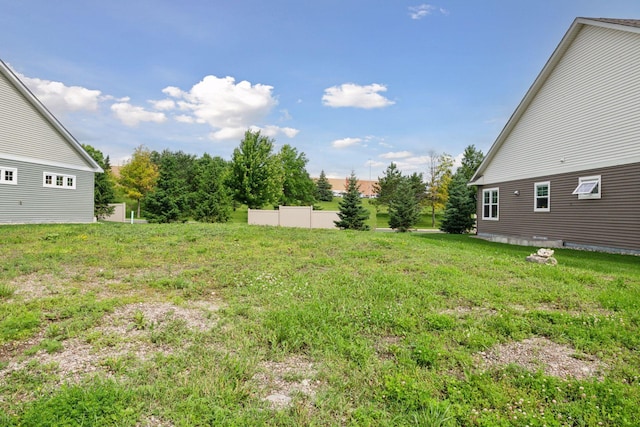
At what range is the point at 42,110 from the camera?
14430 millimetres

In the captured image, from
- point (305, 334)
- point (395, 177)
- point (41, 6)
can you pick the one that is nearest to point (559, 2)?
point (305, 334)

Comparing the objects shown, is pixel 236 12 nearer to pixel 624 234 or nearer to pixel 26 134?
pixel 26 134

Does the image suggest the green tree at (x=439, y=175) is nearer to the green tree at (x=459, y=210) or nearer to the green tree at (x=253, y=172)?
the green tree at (x=459, y=210)

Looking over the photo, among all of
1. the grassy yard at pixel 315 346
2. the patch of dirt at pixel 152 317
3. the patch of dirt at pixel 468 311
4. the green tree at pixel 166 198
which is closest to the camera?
the grassy yard at pixel 315 346

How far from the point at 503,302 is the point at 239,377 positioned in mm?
3515

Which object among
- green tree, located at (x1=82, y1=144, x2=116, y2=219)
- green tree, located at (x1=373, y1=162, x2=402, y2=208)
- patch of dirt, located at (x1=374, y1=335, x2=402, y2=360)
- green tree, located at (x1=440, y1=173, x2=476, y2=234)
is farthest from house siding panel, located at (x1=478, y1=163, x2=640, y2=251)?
green tree, located at (x1=82, y1=144, x2=116, y2=219)

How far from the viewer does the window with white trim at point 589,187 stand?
34.0 ft

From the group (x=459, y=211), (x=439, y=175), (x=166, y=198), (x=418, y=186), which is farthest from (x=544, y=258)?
(x=418, y=186)

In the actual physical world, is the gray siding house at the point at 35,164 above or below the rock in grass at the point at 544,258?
above

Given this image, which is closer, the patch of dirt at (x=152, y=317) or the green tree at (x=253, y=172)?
the patch of dirt at (x=152, y=317)

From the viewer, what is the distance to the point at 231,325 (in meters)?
3.28

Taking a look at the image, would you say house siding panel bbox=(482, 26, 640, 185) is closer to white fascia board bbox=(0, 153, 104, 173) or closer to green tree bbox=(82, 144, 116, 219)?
white fascia board bbox=(0, 153, 104, 173)

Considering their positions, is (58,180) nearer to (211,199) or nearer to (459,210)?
(211,199)

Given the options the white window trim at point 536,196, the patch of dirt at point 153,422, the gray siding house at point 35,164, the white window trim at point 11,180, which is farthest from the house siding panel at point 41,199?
the white window trim at point 536,196
